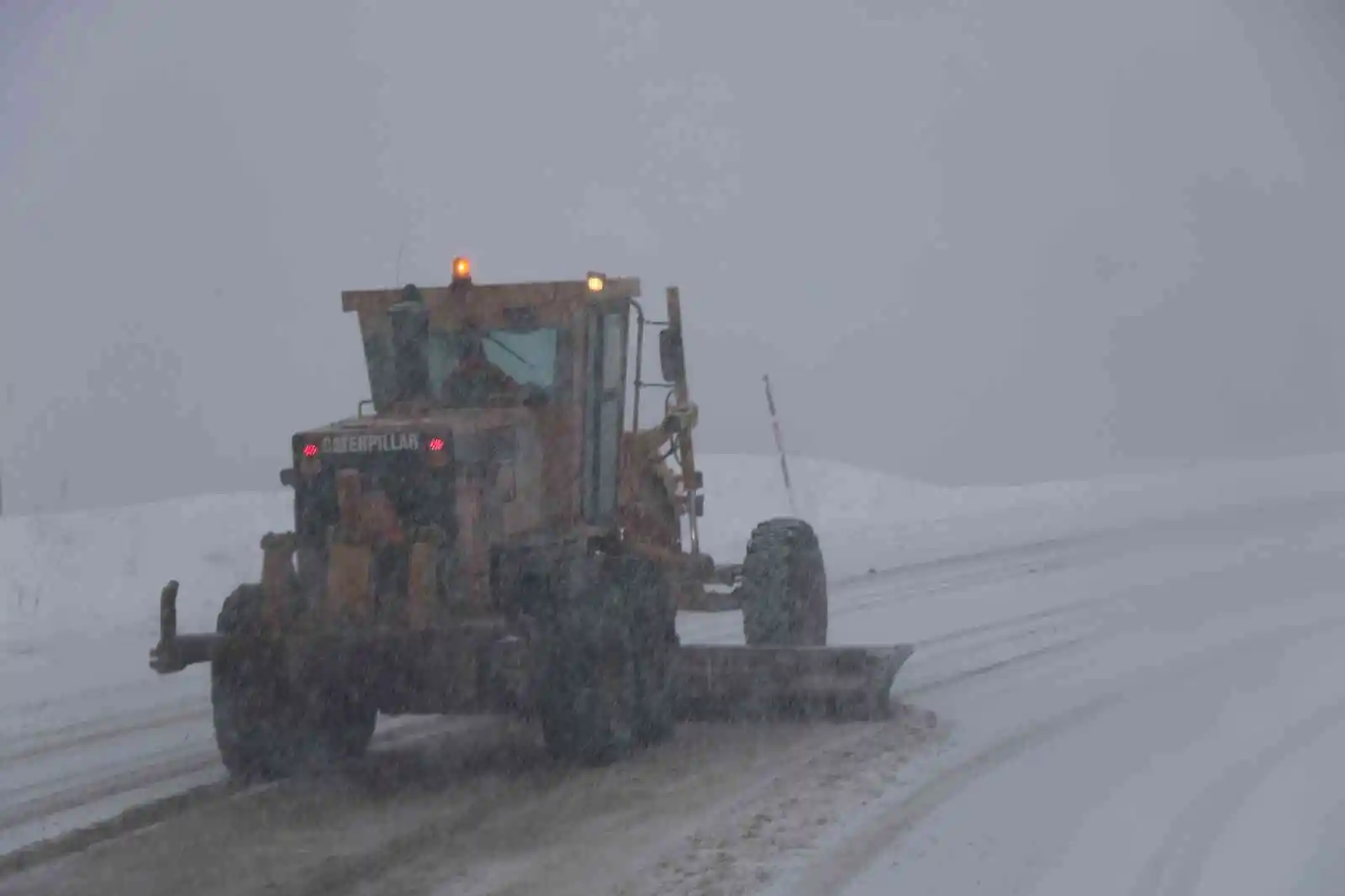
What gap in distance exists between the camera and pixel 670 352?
10.8m

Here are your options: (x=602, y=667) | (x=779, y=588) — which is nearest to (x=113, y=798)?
(x=602, y=667)

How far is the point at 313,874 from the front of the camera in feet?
23.5

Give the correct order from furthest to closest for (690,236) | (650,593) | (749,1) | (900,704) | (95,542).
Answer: (749,1) < (690,236) < (95,542) < (900,704) < (650,593)

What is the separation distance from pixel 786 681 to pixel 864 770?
1.42m

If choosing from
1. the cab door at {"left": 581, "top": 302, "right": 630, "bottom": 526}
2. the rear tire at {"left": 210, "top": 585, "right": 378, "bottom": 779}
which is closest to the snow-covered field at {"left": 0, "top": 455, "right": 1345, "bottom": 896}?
the rear tire at {"left": 210, "top": 585, "right": 378, "bottom": 779}

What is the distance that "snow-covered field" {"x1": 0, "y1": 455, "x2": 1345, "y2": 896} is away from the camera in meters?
7.04

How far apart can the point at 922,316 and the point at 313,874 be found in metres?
41.5

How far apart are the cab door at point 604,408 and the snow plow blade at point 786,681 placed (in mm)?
953

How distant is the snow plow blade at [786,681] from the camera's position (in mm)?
9938

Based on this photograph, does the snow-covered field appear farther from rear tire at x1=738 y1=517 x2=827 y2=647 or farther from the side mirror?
the side mirror

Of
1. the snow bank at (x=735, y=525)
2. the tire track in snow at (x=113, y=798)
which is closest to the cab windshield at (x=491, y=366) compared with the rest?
the tire track in snow at (x=113, y=798)

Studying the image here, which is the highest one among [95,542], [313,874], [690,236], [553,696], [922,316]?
[690,236]

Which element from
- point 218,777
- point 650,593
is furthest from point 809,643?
point 218,777

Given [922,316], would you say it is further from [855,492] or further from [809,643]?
[809,643]
